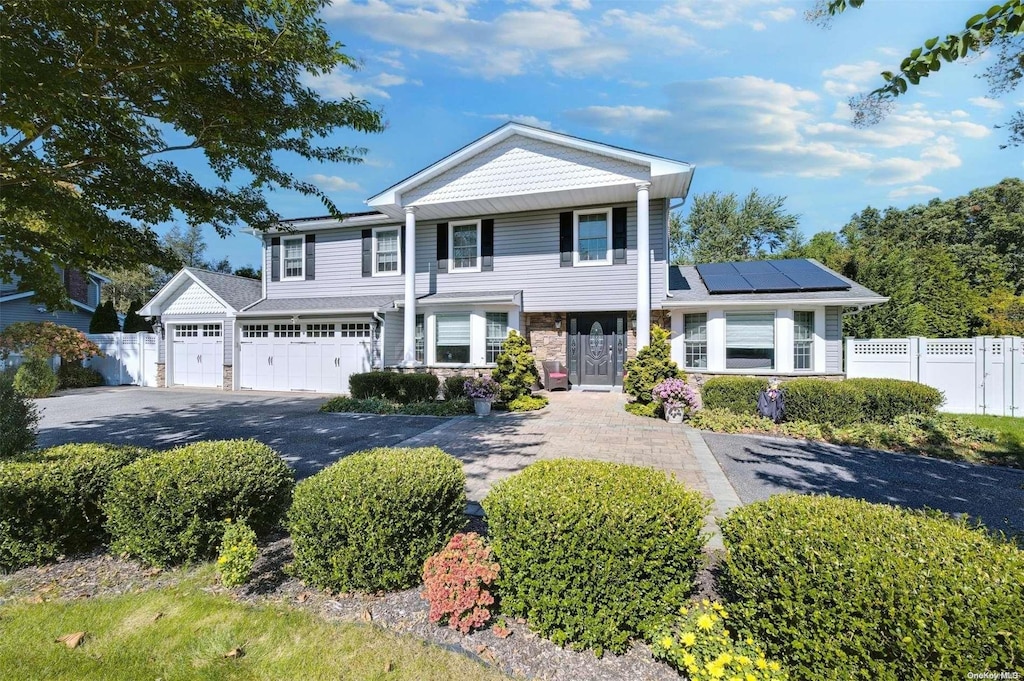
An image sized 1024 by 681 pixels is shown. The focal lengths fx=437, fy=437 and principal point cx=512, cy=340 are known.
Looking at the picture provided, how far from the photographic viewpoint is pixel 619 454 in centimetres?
673

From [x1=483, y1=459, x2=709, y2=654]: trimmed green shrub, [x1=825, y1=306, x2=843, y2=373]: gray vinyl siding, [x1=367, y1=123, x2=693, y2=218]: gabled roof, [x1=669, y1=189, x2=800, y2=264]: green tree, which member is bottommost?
[x1=483, y1=459, x2=709, y2=654]: trimmed green shrub

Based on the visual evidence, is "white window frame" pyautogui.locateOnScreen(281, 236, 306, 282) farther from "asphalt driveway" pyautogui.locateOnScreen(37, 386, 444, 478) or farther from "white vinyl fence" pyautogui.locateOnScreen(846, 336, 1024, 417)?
"white vinyl fence" pyautogui.locateOnScreen(846, 336, 1024, 417)

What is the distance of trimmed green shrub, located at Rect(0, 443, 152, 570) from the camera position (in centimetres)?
336

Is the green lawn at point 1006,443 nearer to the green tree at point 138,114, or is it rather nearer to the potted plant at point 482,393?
the potted plant at point 482,393

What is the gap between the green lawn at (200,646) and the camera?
2383 mm

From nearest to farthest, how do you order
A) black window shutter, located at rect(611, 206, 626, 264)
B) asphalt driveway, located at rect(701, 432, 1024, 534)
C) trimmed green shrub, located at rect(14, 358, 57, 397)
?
asphalt driveway, located at rect(701, 432, 1024, 534)
black window shutter, located at rect(611, 206, 626, 264)
trimmed green shrub, located at rect(14, 358, 57, 397)

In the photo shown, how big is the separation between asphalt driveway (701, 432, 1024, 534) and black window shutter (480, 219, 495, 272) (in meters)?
8.81

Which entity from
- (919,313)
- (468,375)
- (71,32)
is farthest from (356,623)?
(919,313)

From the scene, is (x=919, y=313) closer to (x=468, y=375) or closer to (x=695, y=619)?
(x=468, y=375)

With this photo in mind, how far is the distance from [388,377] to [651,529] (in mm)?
10344

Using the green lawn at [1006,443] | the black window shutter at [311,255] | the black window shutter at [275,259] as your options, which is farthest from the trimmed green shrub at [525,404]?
the black window shutter at [275,259]

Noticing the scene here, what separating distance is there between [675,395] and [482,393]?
4413mm

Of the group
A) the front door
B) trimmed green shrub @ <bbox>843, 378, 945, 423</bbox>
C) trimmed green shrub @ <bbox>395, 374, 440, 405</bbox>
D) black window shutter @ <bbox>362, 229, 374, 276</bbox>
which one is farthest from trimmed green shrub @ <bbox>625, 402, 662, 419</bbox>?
black window shutter @ <bbox>362, 229, 374, 276</bbox>

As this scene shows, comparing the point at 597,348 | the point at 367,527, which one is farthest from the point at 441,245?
the point at 367,527
